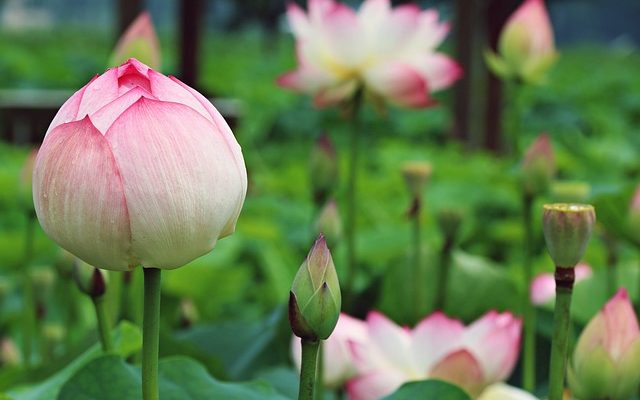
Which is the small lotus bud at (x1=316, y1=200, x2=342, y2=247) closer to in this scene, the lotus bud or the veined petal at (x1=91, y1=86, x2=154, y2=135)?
the lotus bud

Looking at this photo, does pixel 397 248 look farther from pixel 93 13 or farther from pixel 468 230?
pixel 93 13

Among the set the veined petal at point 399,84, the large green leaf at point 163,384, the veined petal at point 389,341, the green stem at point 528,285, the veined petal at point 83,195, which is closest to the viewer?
the veined petal at point 83,195

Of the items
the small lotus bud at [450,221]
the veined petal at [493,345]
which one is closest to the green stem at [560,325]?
the veined petal at [493,345]

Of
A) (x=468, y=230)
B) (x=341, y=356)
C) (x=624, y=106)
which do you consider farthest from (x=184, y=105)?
(x=624, y=106)

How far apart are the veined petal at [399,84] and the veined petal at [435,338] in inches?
10.2

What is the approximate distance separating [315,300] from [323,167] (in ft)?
1.15

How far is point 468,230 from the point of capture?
137 cm

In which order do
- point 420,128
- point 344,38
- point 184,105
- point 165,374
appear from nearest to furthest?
point 184,105
point 165,374
point 344,38
point 420,128

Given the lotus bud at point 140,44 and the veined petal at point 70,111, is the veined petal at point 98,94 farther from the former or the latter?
the lotus bud at point 140,44

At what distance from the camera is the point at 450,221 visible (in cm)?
68

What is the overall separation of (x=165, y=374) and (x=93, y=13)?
105 feet

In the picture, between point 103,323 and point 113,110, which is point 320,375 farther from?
point 113,110

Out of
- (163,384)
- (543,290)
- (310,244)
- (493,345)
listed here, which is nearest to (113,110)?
(163,384)

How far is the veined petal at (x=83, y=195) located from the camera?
28cm
